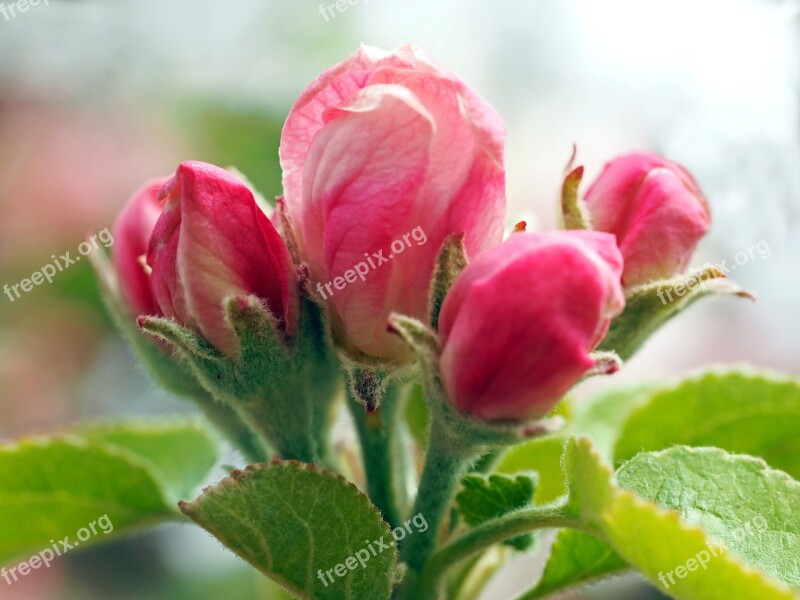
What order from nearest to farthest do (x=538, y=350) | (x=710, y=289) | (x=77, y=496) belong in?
(x=538, y=350) → (x=710, y=289) → (x=77, y=496)

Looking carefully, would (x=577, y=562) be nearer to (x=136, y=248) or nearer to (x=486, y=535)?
(x=486, y=535)

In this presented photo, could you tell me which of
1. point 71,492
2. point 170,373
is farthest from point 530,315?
point 71,492

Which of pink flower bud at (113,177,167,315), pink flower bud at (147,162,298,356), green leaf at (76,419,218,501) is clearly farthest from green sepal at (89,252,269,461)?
green leaf at (76,419,218,501)

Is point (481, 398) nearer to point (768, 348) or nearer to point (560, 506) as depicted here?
point (560, 506)

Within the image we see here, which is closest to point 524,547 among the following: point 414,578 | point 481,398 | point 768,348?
Answer: point 414,578

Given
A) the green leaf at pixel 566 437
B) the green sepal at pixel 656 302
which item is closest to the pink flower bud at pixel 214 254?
the green sepal at pixel 656 302

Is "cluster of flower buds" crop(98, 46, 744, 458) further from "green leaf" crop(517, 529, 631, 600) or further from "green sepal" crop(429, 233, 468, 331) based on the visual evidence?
"green leaf" crop(517, 529, 631, 600)
